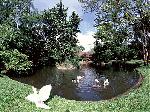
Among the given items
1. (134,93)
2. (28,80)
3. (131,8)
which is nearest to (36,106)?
(134,93)

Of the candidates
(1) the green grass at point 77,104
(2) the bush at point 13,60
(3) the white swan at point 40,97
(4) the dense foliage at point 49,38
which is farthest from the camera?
(4) the dense foliage at point 49,38

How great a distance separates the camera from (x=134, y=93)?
80.7 ft

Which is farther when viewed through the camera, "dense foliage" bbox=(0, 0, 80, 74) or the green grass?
"dense foliage" bbox=(0, 0, 80, 74)

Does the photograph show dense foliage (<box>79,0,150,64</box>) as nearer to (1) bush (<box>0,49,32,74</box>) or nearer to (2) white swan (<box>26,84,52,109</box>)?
(1) bush (<box>0,49,32,74</box>)

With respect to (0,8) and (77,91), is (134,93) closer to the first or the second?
(77,91)

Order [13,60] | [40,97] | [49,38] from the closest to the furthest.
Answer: [40,97] < [13,60] < [49,38]

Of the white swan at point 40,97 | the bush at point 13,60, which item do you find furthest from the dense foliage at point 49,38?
the white swan at point 40,97

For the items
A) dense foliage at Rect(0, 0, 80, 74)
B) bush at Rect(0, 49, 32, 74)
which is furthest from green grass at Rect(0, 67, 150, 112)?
dense foliage at Rect(0, 0, 80, 74)

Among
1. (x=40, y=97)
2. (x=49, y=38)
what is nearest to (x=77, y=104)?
(x=40, y=97)

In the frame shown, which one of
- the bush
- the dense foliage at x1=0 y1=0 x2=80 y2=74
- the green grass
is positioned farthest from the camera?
the dense foliage at x1=0 y1=0 x2=80 y2=74

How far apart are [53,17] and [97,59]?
13.0 metres

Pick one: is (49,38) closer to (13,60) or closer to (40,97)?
(13,60)

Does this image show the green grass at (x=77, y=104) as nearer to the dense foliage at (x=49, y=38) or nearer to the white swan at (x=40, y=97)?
the white swan at (x=40, y=97)

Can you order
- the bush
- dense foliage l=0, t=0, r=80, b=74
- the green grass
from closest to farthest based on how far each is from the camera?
the green grass < the bush < dense foliage l=0, t=0, r=80, b=74
